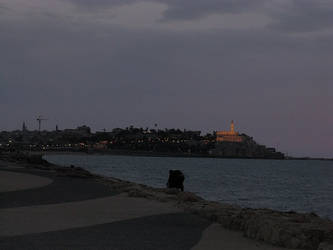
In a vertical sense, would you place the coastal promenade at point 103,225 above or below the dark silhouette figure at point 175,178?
below

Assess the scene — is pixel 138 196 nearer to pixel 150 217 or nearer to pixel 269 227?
pixel 150 217

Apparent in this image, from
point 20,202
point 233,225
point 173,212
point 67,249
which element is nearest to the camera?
point 67,249

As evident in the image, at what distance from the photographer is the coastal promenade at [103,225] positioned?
938 cm

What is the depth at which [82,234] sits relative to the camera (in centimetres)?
1028

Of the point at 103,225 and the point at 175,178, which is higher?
the point at 175,178

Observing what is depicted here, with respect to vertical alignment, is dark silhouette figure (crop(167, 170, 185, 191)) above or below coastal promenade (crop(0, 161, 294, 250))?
above

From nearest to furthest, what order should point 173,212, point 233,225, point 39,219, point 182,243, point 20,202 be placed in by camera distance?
point 182,243, point 233,225, point 39,219, point 173,212, point 20,202

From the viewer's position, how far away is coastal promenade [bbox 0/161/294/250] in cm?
938

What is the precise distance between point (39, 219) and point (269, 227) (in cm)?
523

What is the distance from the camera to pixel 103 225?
11.5 m

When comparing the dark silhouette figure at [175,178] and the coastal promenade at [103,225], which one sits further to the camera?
the dark silhouette figure at [175,178]

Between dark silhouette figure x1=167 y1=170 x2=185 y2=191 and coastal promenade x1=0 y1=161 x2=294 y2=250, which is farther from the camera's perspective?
dark silhouette figure x1=167 y1=170 x2=185 y2=191

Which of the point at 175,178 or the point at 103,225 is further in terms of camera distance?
the point at 175,178

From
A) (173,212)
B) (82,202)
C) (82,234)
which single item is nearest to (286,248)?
(82,234)
